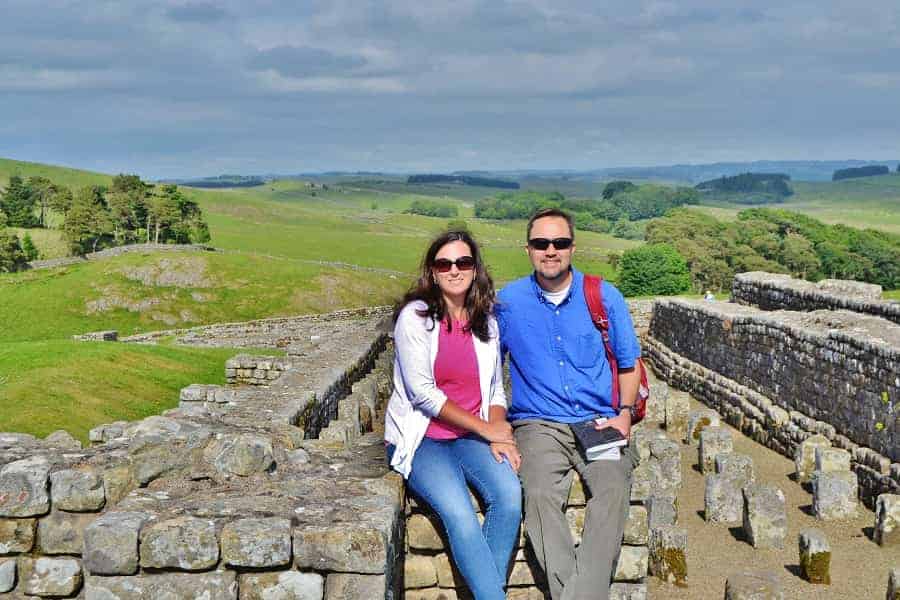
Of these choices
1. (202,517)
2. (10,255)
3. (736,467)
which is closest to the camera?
(202,517)

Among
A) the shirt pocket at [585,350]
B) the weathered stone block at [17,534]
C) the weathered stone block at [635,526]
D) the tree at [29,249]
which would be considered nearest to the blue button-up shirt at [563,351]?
the shirt pocket at [585,350]

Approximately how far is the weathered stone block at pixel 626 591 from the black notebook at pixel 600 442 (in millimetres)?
893

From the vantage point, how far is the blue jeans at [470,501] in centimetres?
580

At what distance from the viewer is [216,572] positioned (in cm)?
511

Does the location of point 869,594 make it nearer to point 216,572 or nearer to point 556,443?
point 556,443

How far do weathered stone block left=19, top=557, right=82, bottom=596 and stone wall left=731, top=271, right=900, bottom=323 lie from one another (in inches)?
756

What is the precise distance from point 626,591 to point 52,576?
3614 mm

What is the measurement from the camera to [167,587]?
16.6 ft

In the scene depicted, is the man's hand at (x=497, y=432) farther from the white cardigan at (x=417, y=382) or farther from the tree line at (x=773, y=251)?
the tree line at (x=773, y=251)

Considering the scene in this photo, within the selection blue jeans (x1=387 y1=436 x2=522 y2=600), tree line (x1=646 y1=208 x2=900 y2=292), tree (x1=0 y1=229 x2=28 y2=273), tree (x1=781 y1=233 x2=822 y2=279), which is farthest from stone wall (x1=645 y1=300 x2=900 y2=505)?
tree (x1=781 y1=233 x2=822 y2=279)

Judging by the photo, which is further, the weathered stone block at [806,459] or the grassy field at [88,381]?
the weathered stone block at [806,459]

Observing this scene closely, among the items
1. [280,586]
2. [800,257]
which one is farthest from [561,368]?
[800,257]

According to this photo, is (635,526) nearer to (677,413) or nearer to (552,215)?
(552,215)

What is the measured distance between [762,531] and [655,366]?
2315 cm
